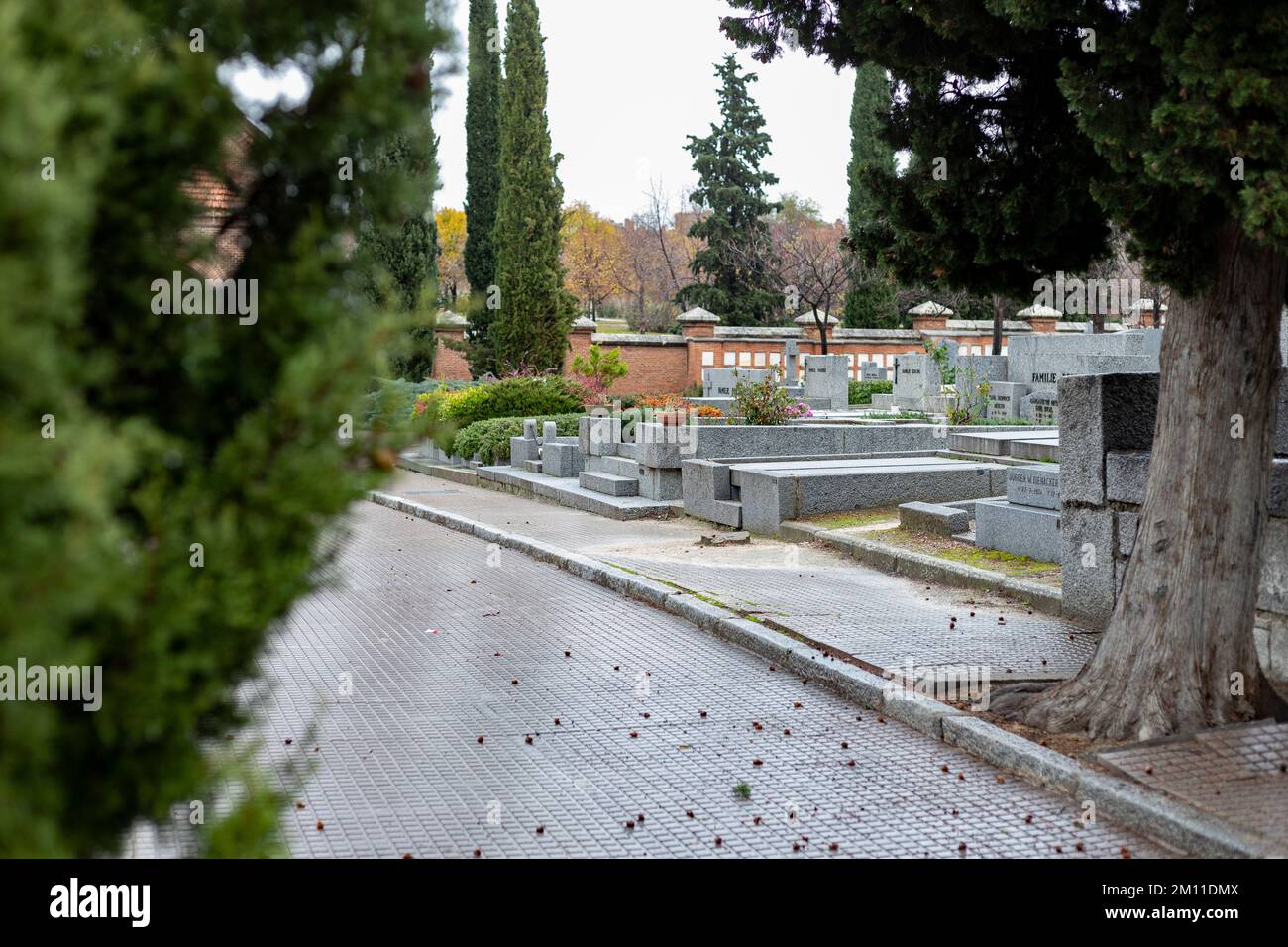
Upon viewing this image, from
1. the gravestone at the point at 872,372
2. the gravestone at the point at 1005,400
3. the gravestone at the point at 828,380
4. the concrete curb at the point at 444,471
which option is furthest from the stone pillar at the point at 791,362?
the concrete curb at the point at 444,471

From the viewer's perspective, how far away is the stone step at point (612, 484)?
56.1 feet

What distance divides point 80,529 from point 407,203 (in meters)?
1.11

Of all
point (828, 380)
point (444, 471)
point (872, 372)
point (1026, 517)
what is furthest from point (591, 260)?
point (1026, 517)

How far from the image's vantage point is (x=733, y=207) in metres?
47.7

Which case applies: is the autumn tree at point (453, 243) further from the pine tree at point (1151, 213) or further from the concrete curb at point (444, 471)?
the pine tree at point (1151, 213)

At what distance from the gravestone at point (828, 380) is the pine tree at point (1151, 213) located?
886 inches

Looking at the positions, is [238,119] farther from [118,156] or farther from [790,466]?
[790,466]

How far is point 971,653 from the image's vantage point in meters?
8.05

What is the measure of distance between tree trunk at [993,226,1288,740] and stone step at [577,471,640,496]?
11.1 m

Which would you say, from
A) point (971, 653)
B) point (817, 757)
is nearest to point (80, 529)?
point (817, 757)

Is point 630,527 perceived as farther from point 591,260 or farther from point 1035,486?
point 591,260

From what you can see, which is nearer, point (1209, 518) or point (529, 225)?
point (1209, 518)

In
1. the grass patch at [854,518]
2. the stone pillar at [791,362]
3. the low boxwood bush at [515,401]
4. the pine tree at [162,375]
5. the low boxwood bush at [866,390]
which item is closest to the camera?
the pine tree at [162,375]

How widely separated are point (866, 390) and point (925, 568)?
22739 millimetres
